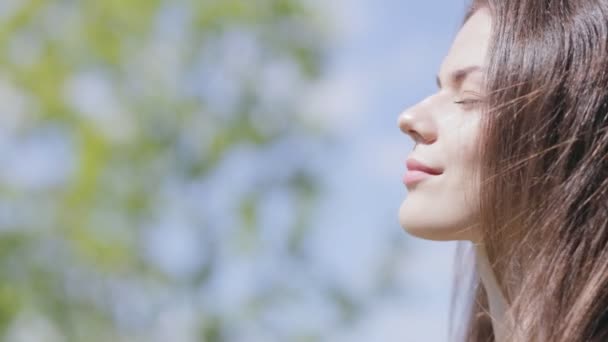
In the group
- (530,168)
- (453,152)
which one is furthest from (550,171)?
(453,152)

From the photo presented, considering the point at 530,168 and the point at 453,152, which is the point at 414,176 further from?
the point at 530,168

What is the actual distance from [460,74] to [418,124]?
0.10m

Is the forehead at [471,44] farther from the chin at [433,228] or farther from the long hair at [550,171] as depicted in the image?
the chin at [433,228]

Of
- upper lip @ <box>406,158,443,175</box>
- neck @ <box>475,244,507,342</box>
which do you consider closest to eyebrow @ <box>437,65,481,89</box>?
upper lip @ <box>406,158,443,175</box>

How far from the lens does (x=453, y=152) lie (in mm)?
1451

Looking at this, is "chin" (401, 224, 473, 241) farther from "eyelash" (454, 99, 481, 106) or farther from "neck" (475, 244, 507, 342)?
"eyelash" (454, 99, 481, 106)

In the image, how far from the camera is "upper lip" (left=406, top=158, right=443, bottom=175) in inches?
58.0

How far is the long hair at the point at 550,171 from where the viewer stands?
135cm

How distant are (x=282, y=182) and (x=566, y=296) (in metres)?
7.17

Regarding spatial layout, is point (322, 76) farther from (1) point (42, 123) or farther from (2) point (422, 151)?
(2) point (422, 151)

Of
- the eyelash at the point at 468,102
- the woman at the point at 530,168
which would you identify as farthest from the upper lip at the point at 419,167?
the eyelash at the point at 468,102

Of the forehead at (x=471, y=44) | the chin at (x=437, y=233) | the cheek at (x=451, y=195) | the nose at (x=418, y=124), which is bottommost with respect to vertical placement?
the chin at (x=437, y=233)

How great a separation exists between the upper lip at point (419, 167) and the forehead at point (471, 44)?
0.15 metres

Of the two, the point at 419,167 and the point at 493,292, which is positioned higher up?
the point at 419,167
